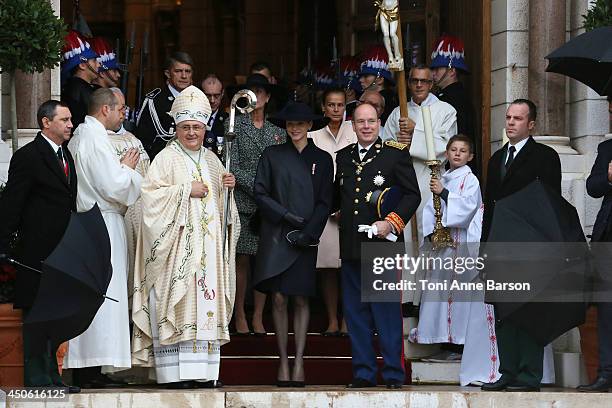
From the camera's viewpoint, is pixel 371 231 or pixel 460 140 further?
pixel 460 140

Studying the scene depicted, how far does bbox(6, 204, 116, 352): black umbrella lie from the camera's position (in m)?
11.9

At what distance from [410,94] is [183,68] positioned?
2.02m

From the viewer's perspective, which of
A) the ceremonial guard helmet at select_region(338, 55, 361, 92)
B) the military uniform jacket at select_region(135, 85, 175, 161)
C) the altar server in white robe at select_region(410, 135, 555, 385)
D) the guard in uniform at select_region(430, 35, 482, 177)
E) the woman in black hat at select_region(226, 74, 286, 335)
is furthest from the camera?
the ceremonial guard helmet at select_region(338, 55, 361, 92)

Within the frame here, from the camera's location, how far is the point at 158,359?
12586 mm

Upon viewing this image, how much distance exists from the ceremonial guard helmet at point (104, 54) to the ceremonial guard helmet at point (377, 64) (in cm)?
208

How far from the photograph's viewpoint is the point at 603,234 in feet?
40.9

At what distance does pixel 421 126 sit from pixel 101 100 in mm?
2716

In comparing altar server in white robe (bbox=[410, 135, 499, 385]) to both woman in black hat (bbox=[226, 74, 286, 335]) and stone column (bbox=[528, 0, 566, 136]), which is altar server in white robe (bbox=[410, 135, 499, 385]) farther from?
woman in black hat (bbox=[226, 74, 286, 335])

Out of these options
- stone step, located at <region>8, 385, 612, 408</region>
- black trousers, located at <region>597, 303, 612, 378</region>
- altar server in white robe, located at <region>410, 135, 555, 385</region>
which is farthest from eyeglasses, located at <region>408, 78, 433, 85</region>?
stone step, located at <region>8, 385, 612, 408</region>

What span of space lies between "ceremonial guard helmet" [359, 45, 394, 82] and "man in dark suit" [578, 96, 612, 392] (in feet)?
9.24

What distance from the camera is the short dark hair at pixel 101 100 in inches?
504

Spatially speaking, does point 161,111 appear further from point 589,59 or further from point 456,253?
point 589,59

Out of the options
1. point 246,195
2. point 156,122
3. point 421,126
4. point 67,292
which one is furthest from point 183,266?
point 421,126

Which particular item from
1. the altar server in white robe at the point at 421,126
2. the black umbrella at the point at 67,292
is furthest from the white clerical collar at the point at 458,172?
the black umbrella at the point at 67,292
